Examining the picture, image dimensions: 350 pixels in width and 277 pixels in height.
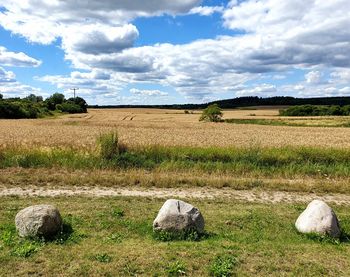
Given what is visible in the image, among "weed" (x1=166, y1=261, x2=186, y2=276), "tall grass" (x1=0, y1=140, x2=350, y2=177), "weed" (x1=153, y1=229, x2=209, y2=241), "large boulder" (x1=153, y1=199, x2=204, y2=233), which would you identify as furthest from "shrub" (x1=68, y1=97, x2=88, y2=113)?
"weed" (x1=166, y1=261, x2=186, y2=276)

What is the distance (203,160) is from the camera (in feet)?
77.7

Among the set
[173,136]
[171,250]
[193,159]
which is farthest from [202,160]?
[171,250]

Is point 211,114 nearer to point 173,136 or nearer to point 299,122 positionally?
point 299,122

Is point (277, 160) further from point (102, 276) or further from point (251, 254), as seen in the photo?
point (102, 276)

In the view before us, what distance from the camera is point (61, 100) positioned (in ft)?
473

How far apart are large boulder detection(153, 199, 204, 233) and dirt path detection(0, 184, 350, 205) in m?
5.63

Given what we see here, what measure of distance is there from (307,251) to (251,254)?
1409 millimetres

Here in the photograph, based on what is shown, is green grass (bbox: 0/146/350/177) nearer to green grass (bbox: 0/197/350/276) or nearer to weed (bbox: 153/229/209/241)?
green grass (bbox: 0/197/350/276)

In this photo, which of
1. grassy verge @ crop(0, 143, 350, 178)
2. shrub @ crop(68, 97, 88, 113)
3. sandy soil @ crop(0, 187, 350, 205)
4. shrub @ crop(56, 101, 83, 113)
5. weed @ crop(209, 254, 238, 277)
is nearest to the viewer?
weed @ crop(209, 254, 238, 277)

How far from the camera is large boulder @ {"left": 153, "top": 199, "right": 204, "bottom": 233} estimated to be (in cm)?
987

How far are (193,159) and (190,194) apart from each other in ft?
24.9

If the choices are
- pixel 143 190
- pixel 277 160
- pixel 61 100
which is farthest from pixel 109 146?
pixel 61 100

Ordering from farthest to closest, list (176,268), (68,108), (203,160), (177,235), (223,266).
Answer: (68,108), (203,160), (177,235), (223,266), (176,268)

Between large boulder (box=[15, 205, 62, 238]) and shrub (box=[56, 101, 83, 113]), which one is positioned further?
shrub (box=[56, 101, 83, 113])
